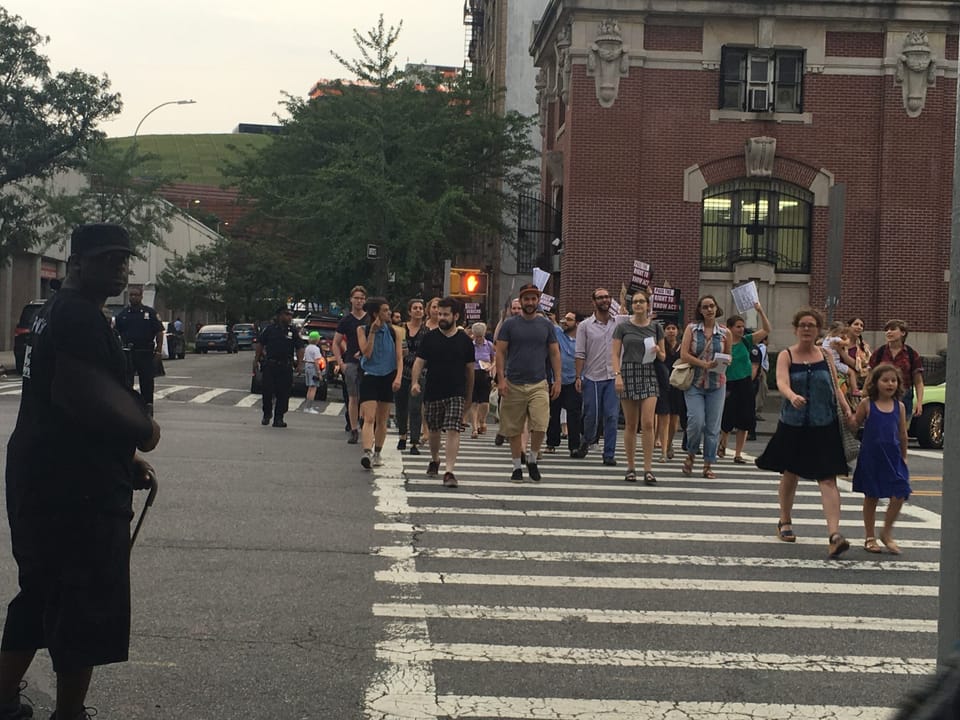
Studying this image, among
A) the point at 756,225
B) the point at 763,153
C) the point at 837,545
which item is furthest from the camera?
the point at 756,225

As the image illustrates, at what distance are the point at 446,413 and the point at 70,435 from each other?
8.11 metres

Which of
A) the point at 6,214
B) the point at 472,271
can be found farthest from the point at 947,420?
the point at 6,214

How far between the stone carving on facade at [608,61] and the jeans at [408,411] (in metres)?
14.5

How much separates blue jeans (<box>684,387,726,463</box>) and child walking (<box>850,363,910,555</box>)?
434 cm

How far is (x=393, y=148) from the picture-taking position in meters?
37.3

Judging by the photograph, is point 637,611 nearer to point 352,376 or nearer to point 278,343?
point 352,376

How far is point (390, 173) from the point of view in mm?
36406

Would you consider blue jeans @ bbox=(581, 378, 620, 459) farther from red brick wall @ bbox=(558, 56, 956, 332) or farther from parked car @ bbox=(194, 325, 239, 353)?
parked car @ bbox=(194, 325, 239, 353)

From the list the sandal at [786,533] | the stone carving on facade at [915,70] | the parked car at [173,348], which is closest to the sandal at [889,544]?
the sandal at [786,533]

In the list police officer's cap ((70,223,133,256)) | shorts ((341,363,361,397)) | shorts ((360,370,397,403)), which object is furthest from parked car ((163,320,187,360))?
Result: police officer's cap ((70,223,133,256))

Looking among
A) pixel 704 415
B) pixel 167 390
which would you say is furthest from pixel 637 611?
pixel 167 390

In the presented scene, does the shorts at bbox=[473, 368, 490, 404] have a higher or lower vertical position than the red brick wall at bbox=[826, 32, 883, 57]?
lower

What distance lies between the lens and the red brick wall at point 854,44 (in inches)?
1186

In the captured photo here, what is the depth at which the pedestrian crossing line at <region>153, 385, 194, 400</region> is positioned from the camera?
2590 cm
